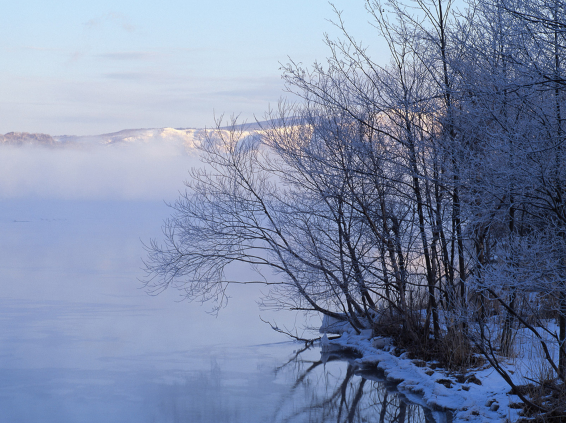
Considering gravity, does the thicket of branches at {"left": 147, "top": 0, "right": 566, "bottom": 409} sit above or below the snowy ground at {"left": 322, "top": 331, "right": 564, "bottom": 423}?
above

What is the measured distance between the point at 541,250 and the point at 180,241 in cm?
727

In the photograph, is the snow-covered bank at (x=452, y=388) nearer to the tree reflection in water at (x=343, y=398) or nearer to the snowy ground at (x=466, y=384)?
the snowy ground at (x=466, y=384)

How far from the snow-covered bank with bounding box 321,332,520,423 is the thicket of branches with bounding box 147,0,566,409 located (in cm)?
42

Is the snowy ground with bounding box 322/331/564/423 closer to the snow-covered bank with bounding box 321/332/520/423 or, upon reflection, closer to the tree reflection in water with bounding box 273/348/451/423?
the snow-covered bank with bounding box 321/332/520/423

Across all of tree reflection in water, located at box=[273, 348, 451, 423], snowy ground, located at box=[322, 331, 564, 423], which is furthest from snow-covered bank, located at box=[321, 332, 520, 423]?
tree reflection in water, located at box=[273, 348, 451, 423]

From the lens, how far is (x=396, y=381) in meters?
9.21

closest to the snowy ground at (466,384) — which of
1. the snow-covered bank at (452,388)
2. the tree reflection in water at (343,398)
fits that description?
the snow-covered bank at (452,388)

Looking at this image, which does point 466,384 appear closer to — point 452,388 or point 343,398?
point 452,388

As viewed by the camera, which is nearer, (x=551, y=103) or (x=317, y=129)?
(x=551, y=103)

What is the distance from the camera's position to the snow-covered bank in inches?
274

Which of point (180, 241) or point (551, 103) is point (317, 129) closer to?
point (180, 241)

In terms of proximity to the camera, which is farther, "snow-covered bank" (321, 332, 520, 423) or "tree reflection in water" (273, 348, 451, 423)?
"tree reflection in water" (273, 348, 451, 423)

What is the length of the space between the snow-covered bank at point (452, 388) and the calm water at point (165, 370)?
0.26 metres

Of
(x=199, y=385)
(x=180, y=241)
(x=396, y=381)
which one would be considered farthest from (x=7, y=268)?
(x=396, y=381)
